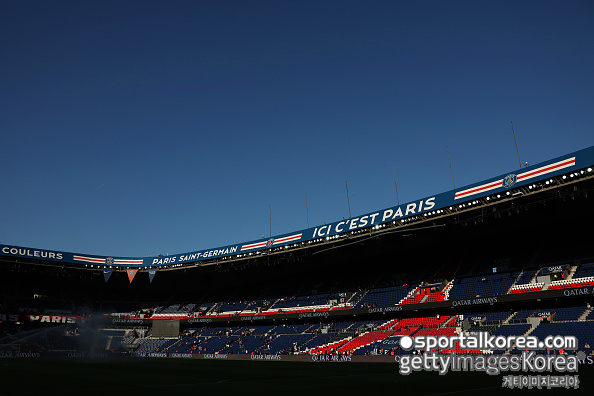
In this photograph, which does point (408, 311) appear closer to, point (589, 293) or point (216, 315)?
point (589, 293)

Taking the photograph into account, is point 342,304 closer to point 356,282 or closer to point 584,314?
point 356,282

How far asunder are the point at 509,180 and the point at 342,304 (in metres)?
28.6

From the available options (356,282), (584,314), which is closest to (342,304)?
(356,282)

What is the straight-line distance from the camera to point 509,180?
38812mm

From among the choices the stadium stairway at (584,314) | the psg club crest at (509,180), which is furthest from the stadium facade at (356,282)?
the stadium stairway at (584,314)

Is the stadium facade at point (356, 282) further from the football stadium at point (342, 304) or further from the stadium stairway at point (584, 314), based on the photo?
the stadium stairway at point (584, 314)

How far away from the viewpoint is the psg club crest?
38406 mm

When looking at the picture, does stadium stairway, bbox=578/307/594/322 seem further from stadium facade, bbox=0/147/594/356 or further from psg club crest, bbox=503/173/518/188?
psg club crest, bbox=503/173/518/188

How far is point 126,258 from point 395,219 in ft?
161

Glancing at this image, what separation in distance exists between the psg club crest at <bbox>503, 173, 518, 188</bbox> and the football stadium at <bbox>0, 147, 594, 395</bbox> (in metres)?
0.09

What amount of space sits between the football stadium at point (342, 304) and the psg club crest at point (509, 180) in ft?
0.31

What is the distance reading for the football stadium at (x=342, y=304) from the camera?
25.2 m

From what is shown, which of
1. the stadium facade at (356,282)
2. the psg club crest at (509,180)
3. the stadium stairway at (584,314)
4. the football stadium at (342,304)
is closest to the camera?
the football stadium at (342,304)

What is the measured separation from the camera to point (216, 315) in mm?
70375
